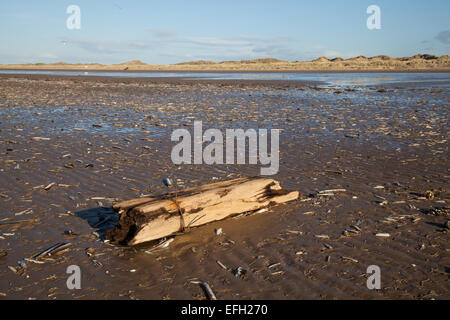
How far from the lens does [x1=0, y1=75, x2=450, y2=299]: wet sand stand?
3885 millimetres

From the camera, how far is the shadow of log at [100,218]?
17.1 feet

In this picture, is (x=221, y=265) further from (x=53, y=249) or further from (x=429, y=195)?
(x=429, y=195)

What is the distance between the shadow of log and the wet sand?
0.11ft

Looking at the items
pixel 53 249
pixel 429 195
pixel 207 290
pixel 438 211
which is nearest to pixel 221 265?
pixel 207 290

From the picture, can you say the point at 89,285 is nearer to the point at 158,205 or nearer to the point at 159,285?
the point at 159,285

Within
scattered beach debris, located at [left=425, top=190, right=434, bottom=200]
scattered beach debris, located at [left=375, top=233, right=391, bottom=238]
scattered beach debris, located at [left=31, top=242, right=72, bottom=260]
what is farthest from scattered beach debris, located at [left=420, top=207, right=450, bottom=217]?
scattered beach debris, located at [left=31, top=242, right=72, bottom=260]

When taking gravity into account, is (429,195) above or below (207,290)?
above

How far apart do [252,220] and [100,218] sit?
236 centimetres

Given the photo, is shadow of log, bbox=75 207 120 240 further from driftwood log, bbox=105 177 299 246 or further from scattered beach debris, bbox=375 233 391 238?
scattered beach debris, bbox=375 233 391 238

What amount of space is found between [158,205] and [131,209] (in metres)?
0.36

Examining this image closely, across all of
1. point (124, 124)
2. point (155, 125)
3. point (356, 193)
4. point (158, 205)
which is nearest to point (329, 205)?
point (356, 193)

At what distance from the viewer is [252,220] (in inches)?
217

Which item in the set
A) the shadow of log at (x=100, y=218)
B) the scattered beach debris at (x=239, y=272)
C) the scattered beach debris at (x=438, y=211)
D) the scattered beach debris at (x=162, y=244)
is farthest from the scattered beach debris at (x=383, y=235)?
the shadow of log at (x=100, y=218)
